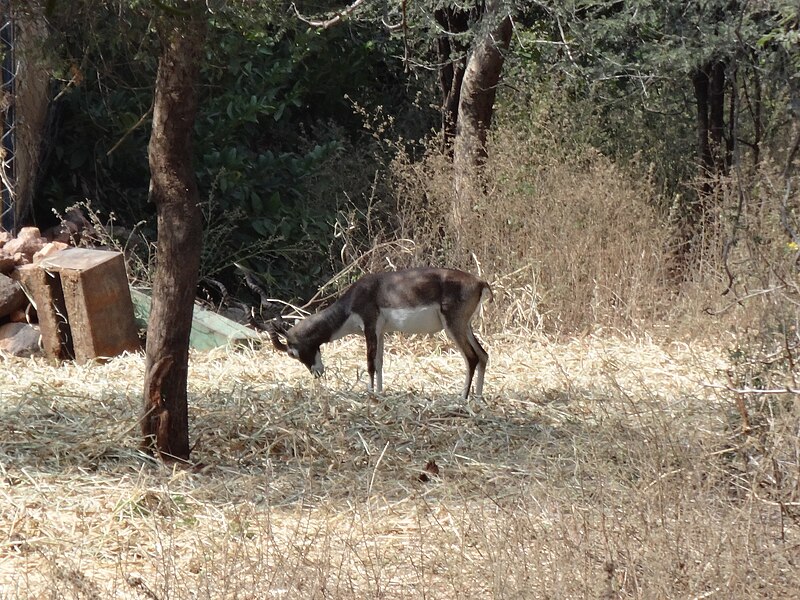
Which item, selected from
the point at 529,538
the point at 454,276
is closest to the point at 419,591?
the point at 529,538

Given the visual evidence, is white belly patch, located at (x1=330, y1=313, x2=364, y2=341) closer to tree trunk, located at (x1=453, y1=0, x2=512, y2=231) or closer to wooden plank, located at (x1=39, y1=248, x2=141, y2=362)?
wooden plank, located at (x1=39, y1=248, x2=141, y2=362)

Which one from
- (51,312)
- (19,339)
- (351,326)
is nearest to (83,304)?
(51,312)

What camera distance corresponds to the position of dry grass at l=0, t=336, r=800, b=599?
4285 mm

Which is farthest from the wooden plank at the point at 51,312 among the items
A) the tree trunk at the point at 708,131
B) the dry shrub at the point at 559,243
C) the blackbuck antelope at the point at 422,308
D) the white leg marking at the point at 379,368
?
the tree trunk at the point at 708,131

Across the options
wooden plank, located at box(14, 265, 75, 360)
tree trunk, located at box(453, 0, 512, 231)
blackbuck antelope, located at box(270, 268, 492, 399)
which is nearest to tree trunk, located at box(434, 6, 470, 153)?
tree trunk, located at box(453, 0, 512, 231)

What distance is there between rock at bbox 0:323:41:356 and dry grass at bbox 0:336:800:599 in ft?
0.89

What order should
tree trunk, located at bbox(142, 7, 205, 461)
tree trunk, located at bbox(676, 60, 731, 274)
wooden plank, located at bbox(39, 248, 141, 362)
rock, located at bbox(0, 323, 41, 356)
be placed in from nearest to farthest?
1. tree trunk, located at bbox(142, 7, 205, 461)
2. wooden plank, located at bbox(39, 248, 141, 362)
3. rock, located at bbox(0, 323, 41, 356)
4. tree trunk, located at bbox(676, 60, 731, 274)

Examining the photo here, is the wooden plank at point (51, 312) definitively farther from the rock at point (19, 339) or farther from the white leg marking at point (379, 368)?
the white leg marking at point (379, 368)

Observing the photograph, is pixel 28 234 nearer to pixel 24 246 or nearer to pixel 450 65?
pixel 24 246

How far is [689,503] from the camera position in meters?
4.49

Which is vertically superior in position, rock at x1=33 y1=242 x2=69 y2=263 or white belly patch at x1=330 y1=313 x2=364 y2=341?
rock at x1=33 y1=242 x2=69 y2=263

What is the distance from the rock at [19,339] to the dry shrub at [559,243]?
3.79 m

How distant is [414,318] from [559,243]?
10.3ft

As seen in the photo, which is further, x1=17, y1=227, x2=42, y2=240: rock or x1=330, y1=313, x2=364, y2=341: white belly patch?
x1=17, y1=227, x2=42, y2=240: rock
